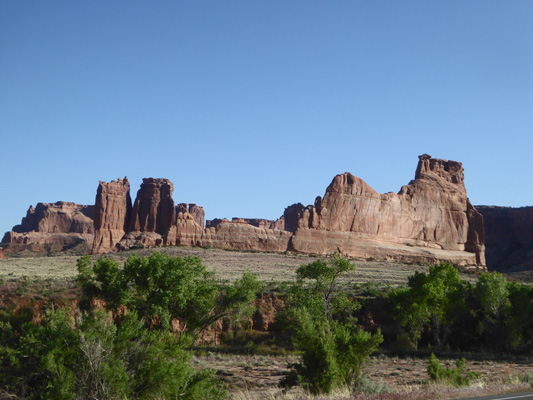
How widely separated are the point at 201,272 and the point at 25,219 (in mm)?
173453

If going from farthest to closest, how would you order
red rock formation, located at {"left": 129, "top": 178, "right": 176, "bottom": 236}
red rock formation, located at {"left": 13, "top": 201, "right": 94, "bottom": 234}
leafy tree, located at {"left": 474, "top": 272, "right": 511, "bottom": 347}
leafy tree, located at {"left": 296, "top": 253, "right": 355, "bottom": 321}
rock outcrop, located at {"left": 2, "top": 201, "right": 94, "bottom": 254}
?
red rock formation, located at {"left": 13, "top": 201, "right": 94, "bottom": 234}, rock outcrop, located at {"left": 2, "top": 201, "right": 94, "bottom": 254}, red rock formation, located at {"left": 129, "top": 178, "right": 176, "bottom": 236}, leafy tree, located at {"left": 474, "top": 272, "right": 511, "bottom": 347}, leafy tree, located at {"left": 296, "top": 253, "right": 355, "bottom": 321}

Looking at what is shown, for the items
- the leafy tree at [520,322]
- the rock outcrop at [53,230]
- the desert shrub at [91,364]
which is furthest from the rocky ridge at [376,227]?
the desert shrub at [91,364]

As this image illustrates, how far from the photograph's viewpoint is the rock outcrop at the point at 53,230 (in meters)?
154

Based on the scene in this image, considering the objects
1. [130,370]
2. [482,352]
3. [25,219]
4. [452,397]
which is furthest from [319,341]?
[25,219]

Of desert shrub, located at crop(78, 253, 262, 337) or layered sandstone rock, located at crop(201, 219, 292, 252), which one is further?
layered sandstone rock, located at crop(201, 219, 292, 252)

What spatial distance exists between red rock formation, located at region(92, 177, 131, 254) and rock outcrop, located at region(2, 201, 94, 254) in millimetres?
19709

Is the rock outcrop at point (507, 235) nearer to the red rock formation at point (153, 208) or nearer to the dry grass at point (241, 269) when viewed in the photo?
the dry grass at point (241, 269)

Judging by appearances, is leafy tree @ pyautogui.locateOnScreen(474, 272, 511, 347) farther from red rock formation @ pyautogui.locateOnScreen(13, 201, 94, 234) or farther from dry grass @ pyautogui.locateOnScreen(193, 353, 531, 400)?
red rock formation @ pyautogui.locateOnScreen(13, 201, 94, 234)

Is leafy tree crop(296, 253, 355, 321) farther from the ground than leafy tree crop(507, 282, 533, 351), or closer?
farther from the ground

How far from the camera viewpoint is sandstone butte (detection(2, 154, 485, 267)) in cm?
9681

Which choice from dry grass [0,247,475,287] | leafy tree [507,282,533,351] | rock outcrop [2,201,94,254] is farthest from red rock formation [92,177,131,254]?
leafy tree [507,282,533,351]

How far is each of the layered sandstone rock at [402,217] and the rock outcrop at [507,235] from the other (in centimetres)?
2144

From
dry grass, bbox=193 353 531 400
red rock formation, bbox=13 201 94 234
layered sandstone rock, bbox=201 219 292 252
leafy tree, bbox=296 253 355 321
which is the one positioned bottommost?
dry grass, bbox=193 353 531 400

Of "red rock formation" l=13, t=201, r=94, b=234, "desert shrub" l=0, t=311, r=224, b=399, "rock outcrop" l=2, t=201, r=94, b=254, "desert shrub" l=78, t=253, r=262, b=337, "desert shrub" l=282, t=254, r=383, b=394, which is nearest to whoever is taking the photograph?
"desert shrub" l=0, t=311, r=224, b=399
